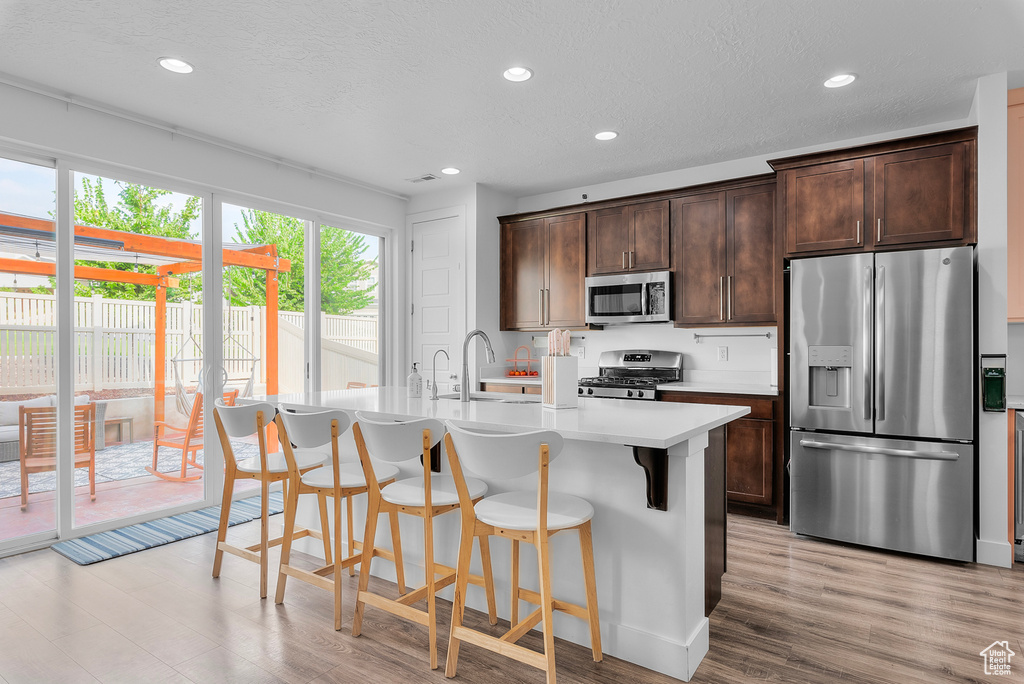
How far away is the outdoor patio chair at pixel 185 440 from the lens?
12.6 ft

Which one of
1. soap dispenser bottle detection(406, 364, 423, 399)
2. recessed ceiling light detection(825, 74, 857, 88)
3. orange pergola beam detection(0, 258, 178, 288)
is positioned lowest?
soap dispenser bottle detection(406, 364, 423, 399)

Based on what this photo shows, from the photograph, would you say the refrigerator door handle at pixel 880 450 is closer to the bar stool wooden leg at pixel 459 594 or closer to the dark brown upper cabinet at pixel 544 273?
the dark brown upper cabinet at pixel 544 273

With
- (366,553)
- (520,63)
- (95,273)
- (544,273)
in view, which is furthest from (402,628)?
(544,273)

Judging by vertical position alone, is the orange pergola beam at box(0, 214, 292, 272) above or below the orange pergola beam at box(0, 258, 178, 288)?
above

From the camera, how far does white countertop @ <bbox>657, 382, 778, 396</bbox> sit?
12.7 feet

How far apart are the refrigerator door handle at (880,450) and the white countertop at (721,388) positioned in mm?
435

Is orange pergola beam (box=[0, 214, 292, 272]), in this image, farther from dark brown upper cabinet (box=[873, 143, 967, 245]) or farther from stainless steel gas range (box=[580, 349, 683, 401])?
dark brown upper cabinet (box=[873, 143, 967, 245])

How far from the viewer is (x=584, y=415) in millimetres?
2311

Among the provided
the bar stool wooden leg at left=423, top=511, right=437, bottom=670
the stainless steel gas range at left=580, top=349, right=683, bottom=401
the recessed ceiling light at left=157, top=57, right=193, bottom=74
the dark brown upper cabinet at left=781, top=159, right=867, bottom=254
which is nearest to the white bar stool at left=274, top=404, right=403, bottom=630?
the bar stool wooden leg at left=423, top=511, right=437, bottom=670

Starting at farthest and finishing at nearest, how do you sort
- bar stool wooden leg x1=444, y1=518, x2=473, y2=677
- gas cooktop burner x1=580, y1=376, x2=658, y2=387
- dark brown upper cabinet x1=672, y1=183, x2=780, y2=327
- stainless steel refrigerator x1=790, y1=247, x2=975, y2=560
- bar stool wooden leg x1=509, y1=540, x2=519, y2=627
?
gas cooktop burner x1=580, y1=376, x2=658, y2=387, dark brown upper cabinet x1=672, y1=183, x2=780, y2=327, stainless steel refrigerator x1=790, y1=247, x2=975, y2=560, bar stool wooden leg x1=509, y1=540, x2=519, y2=627, bar stool wooden leg x1=444, y1=518, x2=473, y2=677

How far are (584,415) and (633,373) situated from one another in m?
2.69

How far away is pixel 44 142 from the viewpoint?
3.21 meters

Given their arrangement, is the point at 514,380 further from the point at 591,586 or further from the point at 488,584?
the point at 591,586

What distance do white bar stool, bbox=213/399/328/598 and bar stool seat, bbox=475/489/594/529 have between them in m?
1.12
